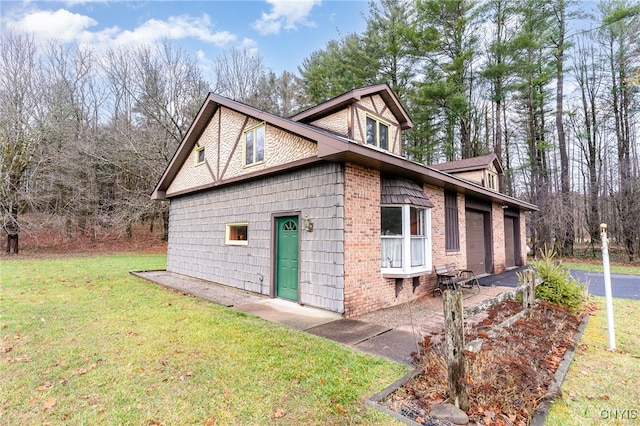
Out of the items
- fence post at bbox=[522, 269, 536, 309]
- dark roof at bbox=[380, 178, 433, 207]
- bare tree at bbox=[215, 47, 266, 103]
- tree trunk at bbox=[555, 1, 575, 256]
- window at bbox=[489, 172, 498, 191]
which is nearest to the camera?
fence post at bbox=[522, 269, 536, 309]

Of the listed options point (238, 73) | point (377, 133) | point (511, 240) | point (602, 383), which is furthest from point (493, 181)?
point (238, 73)

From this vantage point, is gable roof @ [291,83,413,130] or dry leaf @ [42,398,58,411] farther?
gable roof @ [291,83,413,130]

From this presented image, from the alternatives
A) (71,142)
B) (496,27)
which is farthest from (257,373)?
(496,27)

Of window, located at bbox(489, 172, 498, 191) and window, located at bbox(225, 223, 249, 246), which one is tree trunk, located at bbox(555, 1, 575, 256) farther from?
window, located at bbox(225, 223, 249, 246)

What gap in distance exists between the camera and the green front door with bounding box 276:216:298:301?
7160mm

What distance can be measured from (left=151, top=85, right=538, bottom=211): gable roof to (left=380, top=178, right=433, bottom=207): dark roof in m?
0.21

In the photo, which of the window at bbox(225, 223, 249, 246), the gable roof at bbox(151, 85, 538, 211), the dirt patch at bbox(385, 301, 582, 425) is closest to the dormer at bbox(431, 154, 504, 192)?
the gable roof at bbox(151, 85, 538, 211)

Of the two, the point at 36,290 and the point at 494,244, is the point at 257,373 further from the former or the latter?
the point at 494,244

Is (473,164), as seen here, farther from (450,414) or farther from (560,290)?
(450,414)

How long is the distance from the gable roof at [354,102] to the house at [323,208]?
0.12 feet

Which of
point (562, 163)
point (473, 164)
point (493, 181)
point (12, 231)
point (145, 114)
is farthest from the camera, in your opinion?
point (145, 114)

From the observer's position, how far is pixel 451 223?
381 inches

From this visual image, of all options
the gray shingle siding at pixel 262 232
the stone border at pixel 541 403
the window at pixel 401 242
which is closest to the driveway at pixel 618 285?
the window at pixel 401 242

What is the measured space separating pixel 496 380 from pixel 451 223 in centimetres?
707
